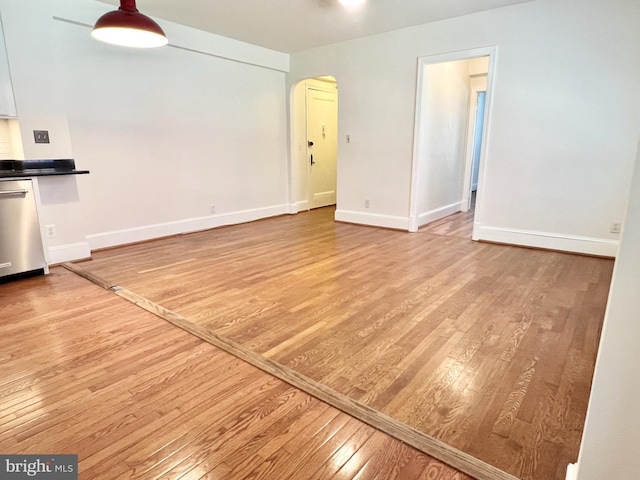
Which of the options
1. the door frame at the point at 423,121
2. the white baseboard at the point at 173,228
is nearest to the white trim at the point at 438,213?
the door frame at the point at 423,121

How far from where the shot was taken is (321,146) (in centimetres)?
732

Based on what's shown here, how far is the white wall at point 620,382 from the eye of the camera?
886mm

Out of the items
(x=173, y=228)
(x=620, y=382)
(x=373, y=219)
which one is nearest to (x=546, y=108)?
(x=373, y=219)

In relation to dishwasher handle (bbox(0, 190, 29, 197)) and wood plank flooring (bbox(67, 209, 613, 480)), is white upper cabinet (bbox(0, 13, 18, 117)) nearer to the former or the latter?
dishwasher handle (bbox(0, 190, 29, 197))

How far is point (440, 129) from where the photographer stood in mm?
5641

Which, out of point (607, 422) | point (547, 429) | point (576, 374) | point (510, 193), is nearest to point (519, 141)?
point (510, 193)

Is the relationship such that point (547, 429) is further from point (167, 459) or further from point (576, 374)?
point (167, 459)

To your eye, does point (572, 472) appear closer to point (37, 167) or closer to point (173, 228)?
point (37, 167)

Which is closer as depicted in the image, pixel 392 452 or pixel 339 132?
pixel 392 452

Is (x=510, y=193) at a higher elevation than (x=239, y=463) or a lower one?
higher

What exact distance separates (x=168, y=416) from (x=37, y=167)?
325cm

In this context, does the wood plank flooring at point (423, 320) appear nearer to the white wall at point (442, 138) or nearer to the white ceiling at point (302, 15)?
the white wall at point (442, 138)

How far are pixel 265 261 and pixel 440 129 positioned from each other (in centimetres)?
361

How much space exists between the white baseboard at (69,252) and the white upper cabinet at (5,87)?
1.34m
